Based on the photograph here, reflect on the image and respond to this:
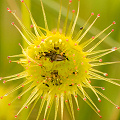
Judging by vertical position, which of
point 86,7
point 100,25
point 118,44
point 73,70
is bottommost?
point 73,70

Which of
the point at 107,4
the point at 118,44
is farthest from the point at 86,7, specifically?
Answer: the point at 118,44

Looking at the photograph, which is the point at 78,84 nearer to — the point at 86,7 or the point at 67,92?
the point at 67,92

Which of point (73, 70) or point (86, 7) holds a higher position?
point (86, 7)

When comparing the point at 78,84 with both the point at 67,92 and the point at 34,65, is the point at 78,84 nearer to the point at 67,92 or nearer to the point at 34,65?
the point at 67,92

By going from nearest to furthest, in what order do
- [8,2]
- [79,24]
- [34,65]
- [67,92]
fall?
[34,65] → [67,92] → [79,24] → [8,2]

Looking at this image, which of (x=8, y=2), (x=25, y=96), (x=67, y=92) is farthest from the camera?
(x=8, y=2)

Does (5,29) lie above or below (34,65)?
above

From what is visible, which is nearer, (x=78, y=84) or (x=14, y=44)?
(x=78, y=84)

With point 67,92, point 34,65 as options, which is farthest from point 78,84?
point 34,65

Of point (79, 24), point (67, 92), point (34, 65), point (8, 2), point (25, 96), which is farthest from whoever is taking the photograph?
point (8, 2)
